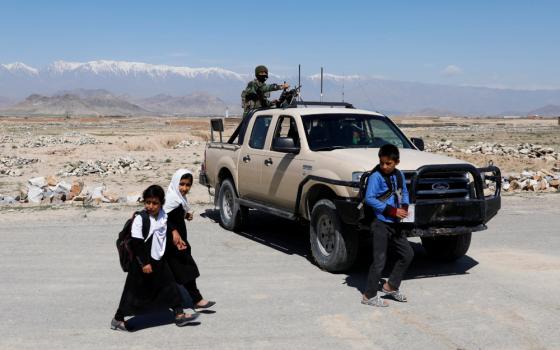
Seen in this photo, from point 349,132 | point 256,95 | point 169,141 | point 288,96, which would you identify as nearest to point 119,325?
point 349,132

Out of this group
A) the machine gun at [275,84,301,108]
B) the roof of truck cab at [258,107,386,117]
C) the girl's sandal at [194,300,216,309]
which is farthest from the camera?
the machine gun at [275,84,301,108]

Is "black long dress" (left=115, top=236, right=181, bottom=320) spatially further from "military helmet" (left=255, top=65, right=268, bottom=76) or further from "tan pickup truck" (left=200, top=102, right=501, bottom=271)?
"military helmet" (left=255, top=65, right=268, bottom=76)

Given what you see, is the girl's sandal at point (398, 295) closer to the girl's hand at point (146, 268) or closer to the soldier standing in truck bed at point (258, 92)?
the girl's hand at point (146, 268)

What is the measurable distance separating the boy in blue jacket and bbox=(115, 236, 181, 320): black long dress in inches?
78.8

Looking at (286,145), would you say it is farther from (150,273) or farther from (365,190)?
(150,273)

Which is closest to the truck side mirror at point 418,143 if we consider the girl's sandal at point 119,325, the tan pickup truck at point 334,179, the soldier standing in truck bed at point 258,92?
the tan pickup truck at point 334,179

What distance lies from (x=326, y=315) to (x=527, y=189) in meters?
11.3

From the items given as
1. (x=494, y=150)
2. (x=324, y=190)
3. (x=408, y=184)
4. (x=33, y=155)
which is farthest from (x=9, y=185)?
(x=494, y=150)

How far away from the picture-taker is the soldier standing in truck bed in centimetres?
1171

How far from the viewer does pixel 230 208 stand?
10672 millimetres

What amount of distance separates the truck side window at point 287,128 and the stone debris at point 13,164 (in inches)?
578

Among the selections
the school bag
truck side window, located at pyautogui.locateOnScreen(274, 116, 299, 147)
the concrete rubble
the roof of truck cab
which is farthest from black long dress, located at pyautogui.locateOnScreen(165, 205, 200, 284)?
the concrete rubble

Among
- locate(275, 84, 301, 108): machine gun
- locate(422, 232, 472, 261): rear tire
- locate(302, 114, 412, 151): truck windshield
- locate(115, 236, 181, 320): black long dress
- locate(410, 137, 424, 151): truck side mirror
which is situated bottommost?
locate(422, 232, 472, 261): rear tire

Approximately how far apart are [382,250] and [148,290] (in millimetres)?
2335
